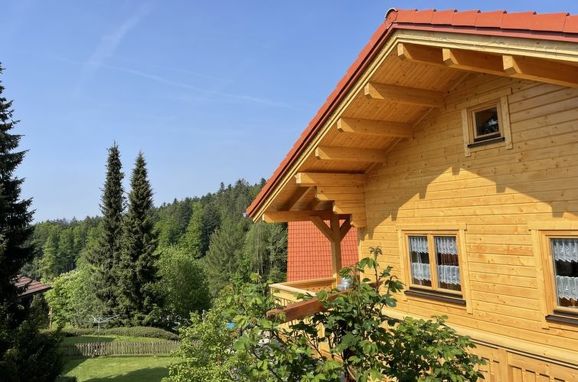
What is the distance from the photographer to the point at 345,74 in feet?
20.3

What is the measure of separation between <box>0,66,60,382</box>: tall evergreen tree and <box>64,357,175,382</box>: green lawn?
25.0 ft

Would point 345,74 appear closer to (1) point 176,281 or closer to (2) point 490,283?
(2) point 490,283

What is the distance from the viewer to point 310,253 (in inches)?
628

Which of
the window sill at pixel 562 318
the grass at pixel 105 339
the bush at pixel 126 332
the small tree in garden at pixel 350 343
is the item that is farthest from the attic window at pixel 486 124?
the bush at pixel 126 332

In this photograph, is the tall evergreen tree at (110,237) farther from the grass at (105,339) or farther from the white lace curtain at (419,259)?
the white lace curtain at (419,259)

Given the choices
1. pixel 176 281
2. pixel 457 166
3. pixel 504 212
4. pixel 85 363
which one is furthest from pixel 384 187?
pixel 176 281

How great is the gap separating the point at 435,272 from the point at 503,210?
1736 mm

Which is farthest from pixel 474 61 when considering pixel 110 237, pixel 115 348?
pixel 110 237

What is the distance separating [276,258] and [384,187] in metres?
50.8

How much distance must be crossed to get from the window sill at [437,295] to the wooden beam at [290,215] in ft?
8.72

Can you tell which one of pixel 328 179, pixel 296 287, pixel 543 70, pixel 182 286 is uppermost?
pixel 543 70

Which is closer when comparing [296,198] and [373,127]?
[373,127]

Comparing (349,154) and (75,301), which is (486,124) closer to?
(349,154)

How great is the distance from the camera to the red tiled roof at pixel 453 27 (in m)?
3.59
